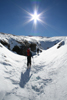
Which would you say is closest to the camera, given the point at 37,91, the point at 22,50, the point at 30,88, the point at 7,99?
the point at 7,99

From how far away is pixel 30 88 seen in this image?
10.6ft

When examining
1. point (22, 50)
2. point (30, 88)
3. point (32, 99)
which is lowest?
point (32, 99)

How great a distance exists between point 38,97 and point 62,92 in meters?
1.11

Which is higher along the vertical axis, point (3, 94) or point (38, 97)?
point (3, 94)

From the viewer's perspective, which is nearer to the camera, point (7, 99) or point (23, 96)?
point (7, 99)

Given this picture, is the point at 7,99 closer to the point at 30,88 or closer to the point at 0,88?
the point at 0,88

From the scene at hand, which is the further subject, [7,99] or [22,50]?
[22,50]

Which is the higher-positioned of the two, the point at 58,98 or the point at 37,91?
the point at 37,91

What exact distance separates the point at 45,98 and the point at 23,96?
1013 mm

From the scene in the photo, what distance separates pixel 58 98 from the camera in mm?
2260

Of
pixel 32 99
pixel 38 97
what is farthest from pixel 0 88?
pixel 38 97

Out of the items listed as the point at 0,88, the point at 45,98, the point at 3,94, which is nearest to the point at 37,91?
the point at 45,98

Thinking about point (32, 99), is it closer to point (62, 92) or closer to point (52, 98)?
point (52, 98)

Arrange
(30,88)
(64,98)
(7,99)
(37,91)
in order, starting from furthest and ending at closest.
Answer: (30,88) → (37,91) → (7,99) → (64,98)
